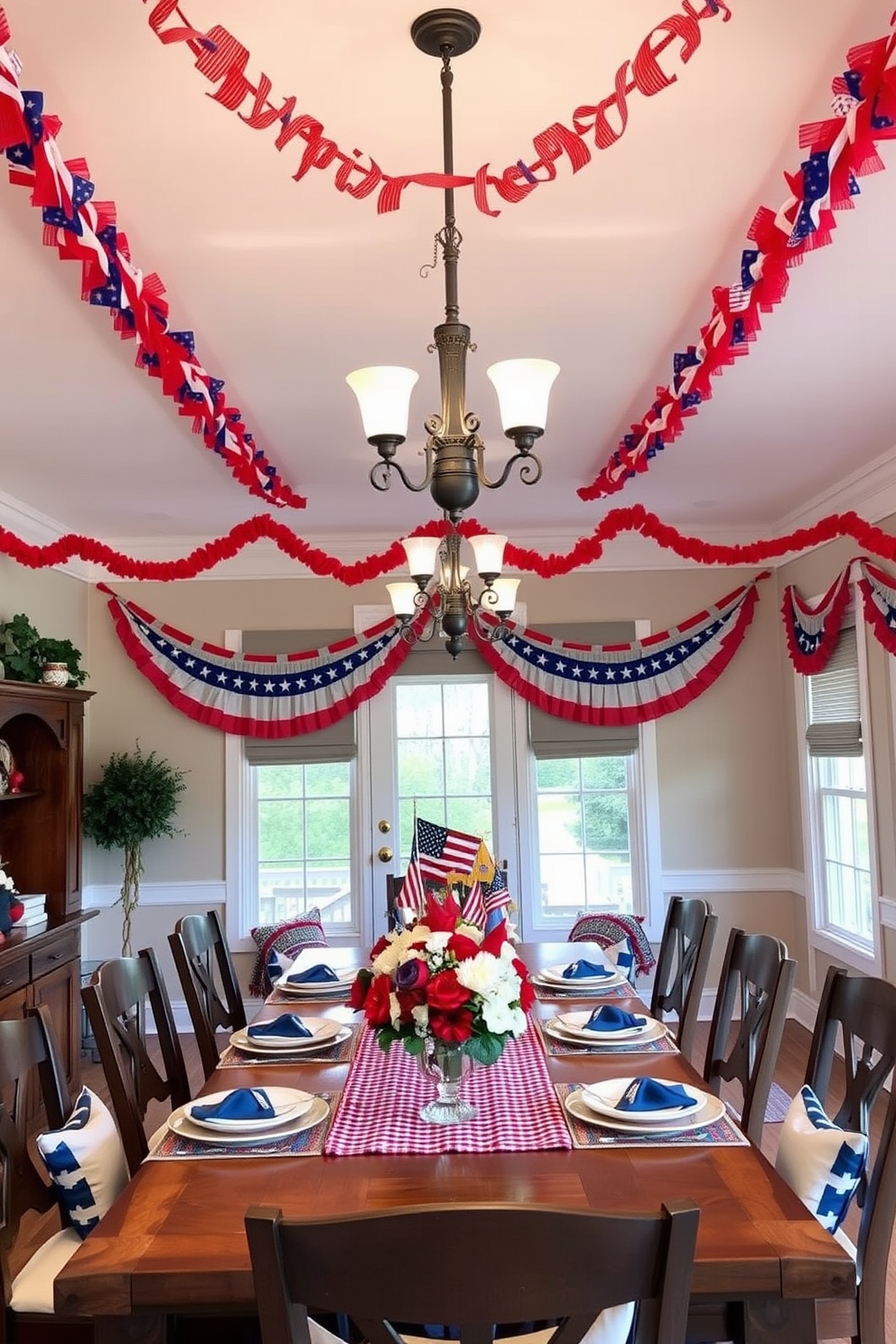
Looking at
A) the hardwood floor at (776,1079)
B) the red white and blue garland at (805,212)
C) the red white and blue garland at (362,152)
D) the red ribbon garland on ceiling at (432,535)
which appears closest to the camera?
the red white and blue garland at (362,152)

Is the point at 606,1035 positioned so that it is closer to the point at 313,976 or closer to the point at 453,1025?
the point at 453,1025

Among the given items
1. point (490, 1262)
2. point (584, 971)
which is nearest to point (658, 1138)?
point (490, 1262)

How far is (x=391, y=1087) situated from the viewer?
2350mm

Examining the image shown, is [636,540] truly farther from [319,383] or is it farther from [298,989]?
[298,989]

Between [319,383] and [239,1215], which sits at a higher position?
[319,383]

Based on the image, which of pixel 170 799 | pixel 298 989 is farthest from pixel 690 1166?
pixel 170 799

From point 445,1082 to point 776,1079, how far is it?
3328mm

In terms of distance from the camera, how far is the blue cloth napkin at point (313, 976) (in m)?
3.36

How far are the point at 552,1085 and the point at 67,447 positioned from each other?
124 inches

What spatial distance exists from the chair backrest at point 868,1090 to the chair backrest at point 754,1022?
104 millimetres

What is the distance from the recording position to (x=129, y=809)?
5594 mm

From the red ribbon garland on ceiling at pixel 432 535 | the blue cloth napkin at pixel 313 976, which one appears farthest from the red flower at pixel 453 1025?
the red ribbon garland on ceiling at pixel 432 535

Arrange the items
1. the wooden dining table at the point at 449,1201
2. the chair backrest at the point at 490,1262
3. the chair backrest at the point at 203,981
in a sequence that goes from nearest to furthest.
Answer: the chair backrest at the point at 490,1262, the wooden dining table at the point at 449,1201, the chair backrest at the point at 203,981

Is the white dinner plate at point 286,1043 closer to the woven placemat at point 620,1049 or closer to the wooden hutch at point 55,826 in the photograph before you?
the woven placemat at point 620,1049
